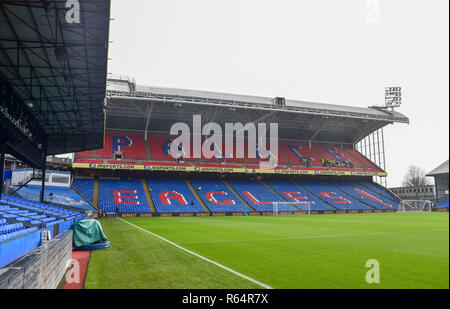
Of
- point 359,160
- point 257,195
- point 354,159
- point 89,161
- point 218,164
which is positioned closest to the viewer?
point 89,161

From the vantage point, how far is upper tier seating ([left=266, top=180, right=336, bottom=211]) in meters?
43.8

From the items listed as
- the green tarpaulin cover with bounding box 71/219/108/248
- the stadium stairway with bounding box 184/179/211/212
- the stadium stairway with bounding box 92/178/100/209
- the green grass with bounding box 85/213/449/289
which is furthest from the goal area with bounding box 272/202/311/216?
the green tarpaulin cover with bounding box 71/219/108/248

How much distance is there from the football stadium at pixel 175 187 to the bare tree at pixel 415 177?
22.1 metres

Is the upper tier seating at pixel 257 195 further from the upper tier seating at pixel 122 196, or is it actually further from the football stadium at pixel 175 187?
the upper tier seating at pixel 122 196

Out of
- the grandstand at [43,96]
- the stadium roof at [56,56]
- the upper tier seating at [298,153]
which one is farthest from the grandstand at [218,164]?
the stadium roof at [56,56]

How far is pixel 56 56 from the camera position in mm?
12273

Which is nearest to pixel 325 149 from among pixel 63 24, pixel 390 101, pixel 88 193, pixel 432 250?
pixel 390 101

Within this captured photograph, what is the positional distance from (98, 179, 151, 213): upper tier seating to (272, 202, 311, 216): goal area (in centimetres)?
1674

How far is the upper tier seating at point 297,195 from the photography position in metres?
43.8

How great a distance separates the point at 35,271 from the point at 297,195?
4456 centimetres

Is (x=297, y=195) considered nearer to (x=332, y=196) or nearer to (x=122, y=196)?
(x=332, y=196)

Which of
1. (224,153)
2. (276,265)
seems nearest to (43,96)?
(276,265)

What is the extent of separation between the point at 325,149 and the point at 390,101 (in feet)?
50.3
